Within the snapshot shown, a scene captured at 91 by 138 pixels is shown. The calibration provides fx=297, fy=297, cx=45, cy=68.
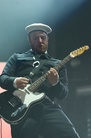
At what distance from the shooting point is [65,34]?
1714mm

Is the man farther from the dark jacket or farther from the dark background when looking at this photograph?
the dark background

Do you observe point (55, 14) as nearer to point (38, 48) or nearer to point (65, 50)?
point (65, 50)

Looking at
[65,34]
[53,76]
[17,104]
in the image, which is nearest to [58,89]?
[53,76]

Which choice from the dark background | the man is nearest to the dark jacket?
the man

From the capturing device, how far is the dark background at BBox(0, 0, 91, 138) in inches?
62.8

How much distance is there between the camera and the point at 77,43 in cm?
169

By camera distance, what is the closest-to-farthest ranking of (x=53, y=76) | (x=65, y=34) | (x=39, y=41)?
(x=53, y=76) < (x=39, y=41) < (x=65, y=34)

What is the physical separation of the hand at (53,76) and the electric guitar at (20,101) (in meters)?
0.03

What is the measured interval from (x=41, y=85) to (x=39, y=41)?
193 millimetres

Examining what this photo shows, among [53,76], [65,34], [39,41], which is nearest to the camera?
[53,76]

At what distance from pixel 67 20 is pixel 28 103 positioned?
0.73 m

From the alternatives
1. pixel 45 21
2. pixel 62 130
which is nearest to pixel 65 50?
pixel 45 21

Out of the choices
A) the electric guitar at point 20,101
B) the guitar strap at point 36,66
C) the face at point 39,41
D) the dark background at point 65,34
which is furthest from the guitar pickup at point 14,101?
the dark background at point 65,34

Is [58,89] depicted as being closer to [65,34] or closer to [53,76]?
[53,76]
